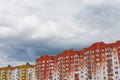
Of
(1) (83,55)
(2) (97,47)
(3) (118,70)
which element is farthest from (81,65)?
(3) (118,70)

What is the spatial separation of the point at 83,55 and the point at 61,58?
16539 millimetres

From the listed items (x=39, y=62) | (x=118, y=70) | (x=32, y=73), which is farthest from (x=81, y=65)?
(x=32, y=73)

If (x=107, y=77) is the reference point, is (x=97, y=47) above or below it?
above

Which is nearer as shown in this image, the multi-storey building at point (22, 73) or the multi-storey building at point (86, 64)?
the multi-storey building at point (86, 64)

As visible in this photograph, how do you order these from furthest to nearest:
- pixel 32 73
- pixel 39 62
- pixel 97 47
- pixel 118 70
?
pixel 32 73 → pixel 39 62 → pixel 97 47 → pixel 118 70

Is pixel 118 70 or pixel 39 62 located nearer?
pixel 118 70

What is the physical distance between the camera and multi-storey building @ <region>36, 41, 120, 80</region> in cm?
12119

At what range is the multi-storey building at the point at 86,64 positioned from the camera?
4771 inches

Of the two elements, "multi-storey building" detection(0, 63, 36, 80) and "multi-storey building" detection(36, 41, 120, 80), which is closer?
"multi-storey building" detection(36, 41, 120, 80)

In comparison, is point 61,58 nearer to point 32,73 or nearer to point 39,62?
point 39,62

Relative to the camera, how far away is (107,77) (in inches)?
4744

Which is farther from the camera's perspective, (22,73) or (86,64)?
(22,73)

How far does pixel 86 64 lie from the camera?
425 ft

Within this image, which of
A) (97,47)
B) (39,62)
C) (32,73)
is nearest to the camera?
(97,47)
